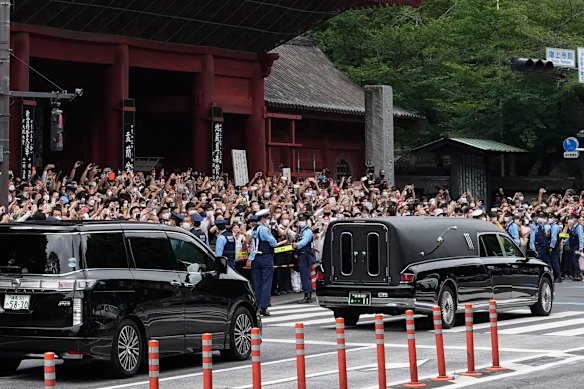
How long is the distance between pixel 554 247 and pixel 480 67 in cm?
1965

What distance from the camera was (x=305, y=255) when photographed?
25734mm

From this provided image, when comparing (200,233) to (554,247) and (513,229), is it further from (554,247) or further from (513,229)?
(554,247)

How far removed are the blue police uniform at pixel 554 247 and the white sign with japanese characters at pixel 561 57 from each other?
173 inches

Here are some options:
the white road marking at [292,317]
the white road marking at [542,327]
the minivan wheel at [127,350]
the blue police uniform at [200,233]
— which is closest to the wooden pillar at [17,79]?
the blue police uniform at [200,233]

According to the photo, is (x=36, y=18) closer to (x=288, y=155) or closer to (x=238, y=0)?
(x=238, y=0)

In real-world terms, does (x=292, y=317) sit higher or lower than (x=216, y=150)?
lower

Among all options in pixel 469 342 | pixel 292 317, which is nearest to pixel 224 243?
pixel 292 317

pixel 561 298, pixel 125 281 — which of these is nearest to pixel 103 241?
pixel 125 281

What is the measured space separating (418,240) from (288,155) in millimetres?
A: 24914

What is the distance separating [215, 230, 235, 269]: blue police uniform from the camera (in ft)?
75.3

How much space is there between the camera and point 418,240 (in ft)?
64.4

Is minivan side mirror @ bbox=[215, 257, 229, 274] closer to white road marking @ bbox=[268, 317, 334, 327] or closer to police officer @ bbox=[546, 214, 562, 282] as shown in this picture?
white road marking @ bbox=[268, 317, 334, 327]

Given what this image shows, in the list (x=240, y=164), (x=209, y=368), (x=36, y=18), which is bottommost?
(x=209, y=368)

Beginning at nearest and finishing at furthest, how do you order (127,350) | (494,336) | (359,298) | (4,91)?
(127,350)
(494,336)
(359,298)
(4,91)
